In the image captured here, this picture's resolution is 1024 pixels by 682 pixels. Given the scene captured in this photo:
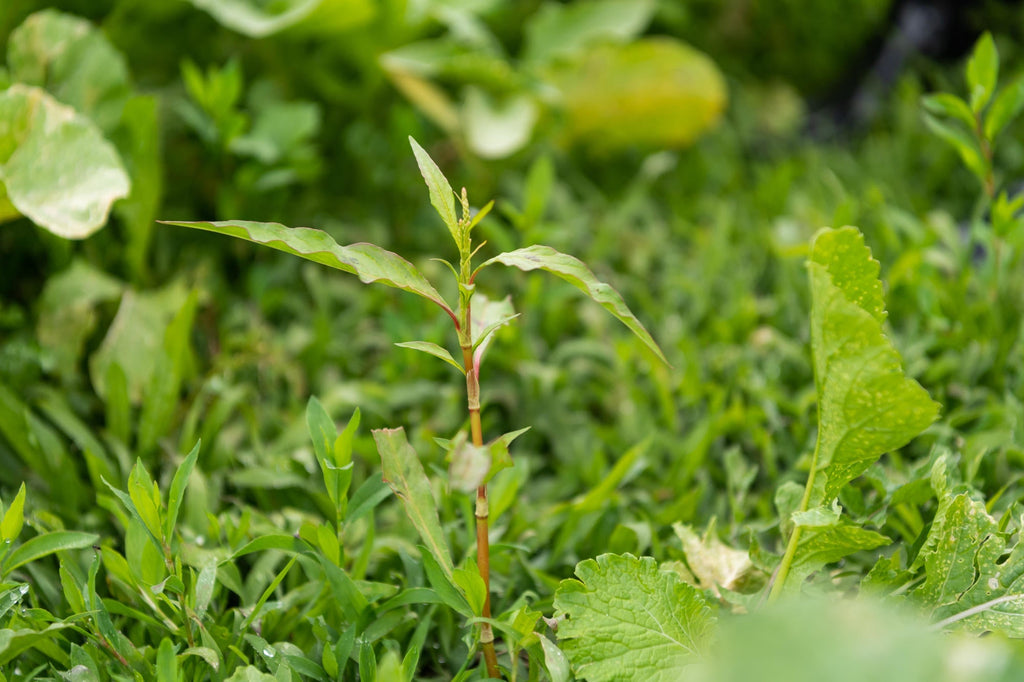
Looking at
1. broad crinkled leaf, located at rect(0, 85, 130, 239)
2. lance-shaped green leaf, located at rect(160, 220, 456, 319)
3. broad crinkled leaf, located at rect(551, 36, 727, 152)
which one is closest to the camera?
lance-shaped green leaf, located at rect(160, 220, 456, 319)

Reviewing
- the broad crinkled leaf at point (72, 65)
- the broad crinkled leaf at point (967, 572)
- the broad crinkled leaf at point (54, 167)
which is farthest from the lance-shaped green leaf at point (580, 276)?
the broad crinkled leaf at point (72, 65)

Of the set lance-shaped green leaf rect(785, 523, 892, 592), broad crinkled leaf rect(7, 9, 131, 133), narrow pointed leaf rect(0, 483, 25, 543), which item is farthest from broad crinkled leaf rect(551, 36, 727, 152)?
narrow pointed leaf rect(0, 483, 25, 543)

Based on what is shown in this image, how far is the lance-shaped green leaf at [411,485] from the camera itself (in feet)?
2.67

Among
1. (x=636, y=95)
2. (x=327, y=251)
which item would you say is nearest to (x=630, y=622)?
(x=327, y=251)

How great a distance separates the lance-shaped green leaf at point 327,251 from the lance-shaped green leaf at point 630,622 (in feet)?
1.06

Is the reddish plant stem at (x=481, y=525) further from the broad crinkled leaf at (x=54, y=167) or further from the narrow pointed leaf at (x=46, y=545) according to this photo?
the broad crinkled leaf at (x=54, y=167)

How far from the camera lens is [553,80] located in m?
2.10

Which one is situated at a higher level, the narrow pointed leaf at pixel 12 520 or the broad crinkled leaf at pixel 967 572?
the broad crinkled leaf at pixel 967 572

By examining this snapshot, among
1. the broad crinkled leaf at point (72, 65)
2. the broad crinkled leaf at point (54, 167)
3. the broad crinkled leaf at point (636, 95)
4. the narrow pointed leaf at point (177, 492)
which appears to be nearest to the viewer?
the narrow pointed leaf at point (177, 492)

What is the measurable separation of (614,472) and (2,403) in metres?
0.87

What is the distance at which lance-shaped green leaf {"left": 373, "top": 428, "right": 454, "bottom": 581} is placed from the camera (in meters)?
0.81

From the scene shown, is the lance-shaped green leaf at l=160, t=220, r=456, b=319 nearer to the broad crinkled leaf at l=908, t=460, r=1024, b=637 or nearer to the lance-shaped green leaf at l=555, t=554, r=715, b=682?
the lance-shaped green leaf at l=555, t=554, r=715, b=682

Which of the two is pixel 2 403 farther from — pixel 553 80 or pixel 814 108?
pixel 814 108

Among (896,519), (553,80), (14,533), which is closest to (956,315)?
(896,519)
